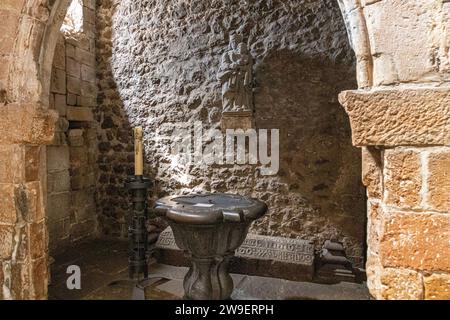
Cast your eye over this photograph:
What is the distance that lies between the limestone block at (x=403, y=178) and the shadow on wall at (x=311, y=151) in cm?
239

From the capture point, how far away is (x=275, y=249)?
3.52 meters

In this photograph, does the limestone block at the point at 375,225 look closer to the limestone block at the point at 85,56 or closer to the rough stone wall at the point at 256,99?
the rough stone wall at the point at 256,99

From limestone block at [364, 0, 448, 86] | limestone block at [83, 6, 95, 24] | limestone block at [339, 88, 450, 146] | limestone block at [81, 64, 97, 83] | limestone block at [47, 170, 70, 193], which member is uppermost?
limestone block at [83, 6, 95, 24]

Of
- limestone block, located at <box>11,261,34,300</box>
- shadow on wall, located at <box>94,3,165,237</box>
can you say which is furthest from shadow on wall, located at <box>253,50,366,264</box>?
limestone block, located at <box>11,261,34,300</box>

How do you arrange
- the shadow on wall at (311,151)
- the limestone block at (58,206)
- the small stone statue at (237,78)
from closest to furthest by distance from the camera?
the shadow on wall at (311,151)
the small stone statue at (237,78)
the limestone block at (58,206)

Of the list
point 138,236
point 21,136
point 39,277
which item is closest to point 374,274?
point 39,277

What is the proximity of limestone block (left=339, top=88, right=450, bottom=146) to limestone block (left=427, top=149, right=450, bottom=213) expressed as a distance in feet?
0.19

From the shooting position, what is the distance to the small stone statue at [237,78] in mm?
3895

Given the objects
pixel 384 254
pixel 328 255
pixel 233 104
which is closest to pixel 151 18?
pixel 233 104

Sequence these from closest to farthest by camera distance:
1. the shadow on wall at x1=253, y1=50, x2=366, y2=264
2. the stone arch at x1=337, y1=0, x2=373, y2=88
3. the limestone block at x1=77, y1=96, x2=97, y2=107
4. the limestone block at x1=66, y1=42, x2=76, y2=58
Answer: the stone arch at x1=337, y1=0, x2=373, y2=88, the shadow on wall at x1=253, y1=50, x2=366, y2=264, the limestone block at x1=66, y1=42, x2=76, y2=58, the limestone block at x1=77, y1=96, x2=97, y2=107

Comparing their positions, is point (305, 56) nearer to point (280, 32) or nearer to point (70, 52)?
point (280, 32)

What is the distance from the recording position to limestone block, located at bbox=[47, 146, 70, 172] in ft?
13.1

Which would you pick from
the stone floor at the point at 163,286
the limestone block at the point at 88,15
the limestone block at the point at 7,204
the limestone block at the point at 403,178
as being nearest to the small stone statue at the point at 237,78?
the stone floor at the point at 163,286

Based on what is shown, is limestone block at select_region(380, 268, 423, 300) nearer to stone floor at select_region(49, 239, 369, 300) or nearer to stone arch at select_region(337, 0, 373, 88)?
stone arch at select_region(337, 0, 373, 88)
